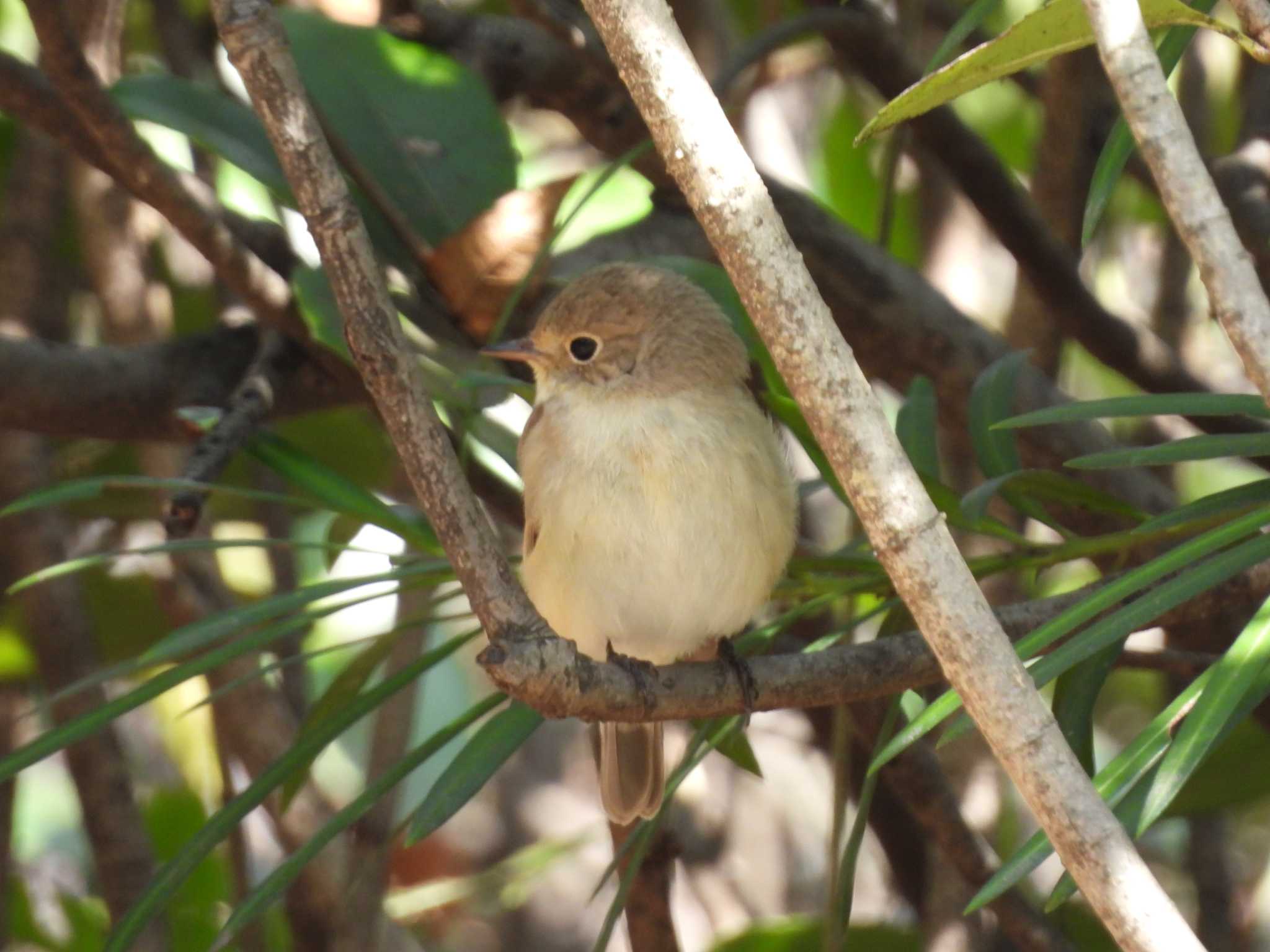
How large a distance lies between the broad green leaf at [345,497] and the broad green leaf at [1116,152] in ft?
3.62

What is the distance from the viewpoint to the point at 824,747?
3811mm

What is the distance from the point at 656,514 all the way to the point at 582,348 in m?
0.45

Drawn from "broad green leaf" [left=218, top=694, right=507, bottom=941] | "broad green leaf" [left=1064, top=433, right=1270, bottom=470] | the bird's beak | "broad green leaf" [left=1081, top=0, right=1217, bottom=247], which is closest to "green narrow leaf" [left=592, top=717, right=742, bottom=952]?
"broad green leaf" [left=218, top=694, right=507, bottom=941]

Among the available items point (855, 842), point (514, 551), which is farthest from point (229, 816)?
point (514, 551)

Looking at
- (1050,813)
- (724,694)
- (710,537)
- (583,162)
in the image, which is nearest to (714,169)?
(1050,813)

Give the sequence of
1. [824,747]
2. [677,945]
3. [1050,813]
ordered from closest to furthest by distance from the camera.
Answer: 1. [1050,813]
2. [677,945]
3. [824,747]

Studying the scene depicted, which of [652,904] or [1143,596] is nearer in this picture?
[1143,596]

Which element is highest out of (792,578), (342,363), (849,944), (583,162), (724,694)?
(583,162)

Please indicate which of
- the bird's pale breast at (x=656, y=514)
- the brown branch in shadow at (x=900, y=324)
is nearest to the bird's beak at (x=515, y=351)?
the bird's pale breast at (x=656, y=514)

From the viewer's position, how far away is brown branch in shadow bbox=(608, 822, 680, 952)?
114 inches

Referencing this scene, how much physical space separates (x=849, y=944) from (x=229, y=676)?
4.58 feet

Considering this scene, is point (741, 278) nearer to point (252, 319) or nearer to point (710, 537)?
point (710, 537)

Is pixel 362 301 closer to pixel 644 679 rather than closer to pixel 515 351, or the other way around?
pixel 644 679

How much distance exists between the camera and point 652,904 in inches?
115
